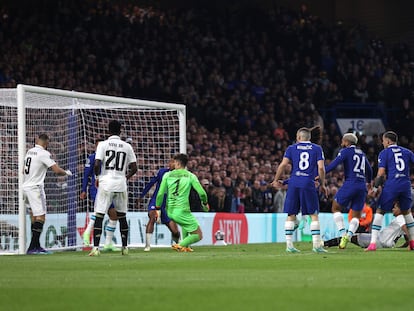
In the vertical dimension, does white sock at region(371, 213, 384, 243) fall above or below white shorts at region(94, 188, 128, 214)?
below

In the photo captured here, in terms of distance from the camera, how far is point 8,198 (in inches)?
768

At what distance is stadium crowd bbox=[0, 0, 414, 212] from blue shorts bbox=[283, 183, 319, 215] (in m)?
8.95

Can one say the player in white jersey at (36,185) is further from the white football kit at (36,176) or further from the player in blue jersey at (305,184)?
the player in blue jersey at (305,184)

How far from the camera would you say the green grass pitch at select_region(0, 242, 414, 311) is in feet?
27.5

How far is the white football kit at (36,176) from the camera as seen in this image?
17.8 m

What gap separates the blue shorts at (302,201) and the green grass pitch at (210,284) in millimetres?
1761

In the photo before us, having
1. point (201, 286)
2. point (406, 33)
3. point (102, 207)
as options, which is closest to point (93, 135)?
point (102, 207)

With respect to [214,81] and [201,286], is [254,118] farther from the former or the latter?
[201,286]

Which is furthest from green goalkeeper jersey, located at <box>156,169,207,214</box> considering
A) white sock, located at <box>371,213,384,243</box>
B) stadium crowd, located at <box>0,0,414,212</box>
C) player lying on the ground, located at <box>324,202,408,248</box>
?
stadium crowd, located at <box>0,0,414,212</box>

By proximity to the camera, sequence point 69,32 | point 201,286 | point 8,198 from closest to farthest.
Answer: point 201,286 < point 8,198 < point 69,32

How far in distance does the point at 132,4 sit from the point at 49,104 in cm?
1816

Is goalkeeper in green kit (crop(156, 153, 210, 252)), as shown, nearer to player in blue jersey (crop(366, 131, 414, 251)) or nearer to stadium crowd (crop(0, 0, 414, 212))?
player in blue jersey (crop(366, 131, 414, 251))

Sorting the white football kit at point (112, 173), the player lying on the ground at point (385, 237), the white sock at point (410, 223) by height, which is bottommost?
the player lying on the ground at point (385, 237)

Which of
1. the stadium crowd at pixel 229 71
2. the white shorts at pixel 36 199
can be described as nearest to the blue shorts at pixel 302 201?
the white shorts at pixel 36 199
